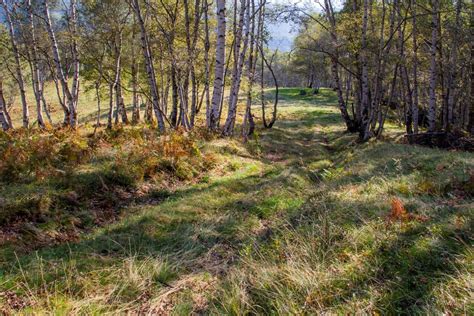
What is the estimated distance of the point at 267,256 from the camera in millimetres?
4156

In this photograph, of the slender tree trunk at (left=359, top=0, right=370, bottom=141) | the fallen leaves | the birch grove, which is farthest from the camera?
the slender tree trunk at (left=359, top=0, right=370, bottom=141)

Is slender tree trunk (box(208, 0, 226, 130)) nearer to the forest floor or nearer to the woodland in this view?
the woodland

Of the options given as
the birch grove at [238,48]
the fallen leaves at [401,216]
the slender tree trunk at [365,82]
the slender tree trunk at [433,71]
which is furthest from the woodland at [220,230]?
the slender tree trunk at [433,71]

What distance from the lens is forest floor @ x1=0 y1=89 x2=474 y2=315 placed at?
123 inches

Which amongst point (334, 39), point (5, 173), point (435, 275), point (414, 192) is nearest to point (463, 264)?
point (435, 275)

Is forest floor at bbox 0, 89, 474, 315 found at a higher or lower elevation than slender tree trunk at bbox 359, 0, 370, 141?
lower

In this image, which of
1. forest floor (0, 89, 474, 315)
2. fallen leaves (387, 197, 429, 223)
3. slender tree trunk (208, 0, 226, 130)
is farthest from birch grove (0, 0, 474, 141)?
fallen leaves (387, 197, 429, 223)

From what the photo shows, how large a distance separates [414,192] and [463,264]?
3.07 meters

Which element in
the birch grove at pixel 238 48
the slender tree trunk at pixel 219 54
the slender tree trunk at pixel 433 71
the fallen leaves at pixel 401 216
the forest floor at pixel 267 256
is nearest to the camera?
the forest floor at pixel 267 256

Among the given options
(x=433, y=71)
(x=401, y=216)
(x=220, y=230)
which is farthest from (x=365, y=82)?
(x=220, y=230)

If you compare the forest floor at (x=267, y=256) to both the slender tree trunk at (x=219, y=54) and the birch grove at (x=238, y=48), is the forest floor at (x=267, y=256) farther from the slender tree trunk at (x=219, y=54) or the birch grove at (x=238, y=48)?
the birch grove at (x=238, y=48)

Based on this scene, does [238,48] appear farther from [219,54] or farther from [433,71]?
[433,71]

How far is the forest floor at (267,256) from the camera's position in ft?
10.3

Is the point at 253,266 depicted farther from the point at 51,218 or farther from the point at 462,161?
the point at 462,161
